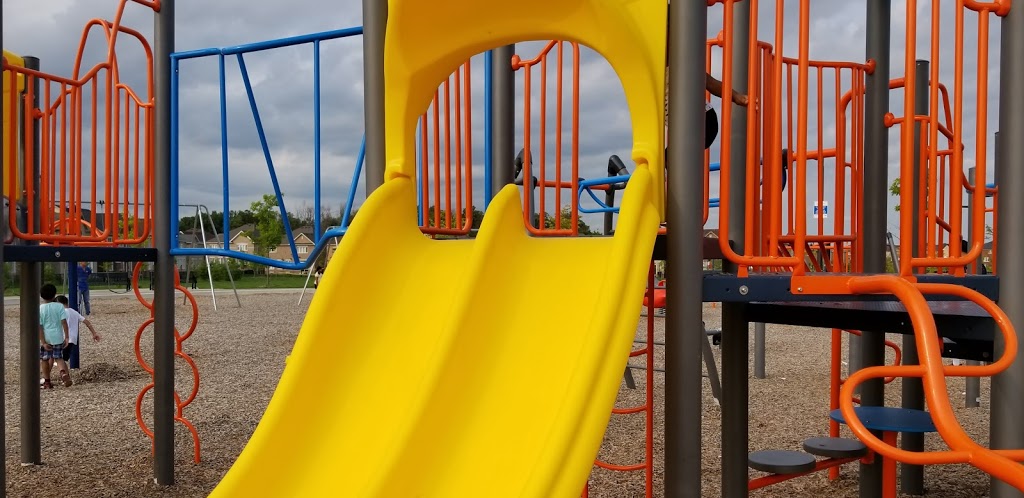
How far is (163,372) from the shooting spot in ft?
16.1

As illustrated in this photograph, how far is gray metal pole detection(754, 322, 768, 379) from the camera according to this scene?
8828 mm

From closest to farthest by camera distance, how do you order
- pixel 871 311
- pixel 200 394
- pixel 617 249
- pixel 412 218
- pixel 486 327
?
pixel 617 249, pixel 486 327, pixel 871 311, pixel 412 218, pixel 200 394

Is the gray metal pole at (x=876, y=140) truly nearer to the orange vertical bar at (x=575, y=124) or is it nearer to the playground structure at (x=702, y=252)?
the playground structure at (x=702, y=252)

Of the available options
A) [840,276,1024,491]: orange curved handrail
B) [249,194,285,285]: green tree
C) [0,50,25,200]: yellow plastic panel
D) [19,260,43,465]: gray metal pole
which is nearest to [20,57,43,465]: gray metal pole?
[19,260,43,465]: gray metal pole

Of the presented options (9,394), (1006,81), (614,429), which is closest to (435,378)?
(1006,81)

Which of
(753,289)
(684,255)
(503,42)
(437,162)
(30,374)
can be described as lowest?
(30,374)

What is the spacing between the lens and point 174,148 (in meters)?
4.94

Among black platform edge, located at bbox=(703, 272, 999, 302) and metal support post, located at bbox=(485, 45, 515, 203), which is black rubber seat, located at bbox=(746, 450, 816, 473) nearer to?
black platform edge, located at bbox=(703, 272, 999, 302)

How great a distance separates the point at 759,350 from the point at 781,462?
5.46 m

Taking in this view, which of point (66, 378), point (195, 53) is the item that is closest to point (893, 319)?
point (195, 53)

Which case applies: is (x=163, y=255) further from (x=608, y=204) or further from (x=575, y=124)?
(x=608, y=204)

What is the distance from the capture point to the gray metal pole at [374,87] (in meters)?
3.31

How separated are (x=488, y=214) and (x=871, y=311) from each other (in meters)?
1.40

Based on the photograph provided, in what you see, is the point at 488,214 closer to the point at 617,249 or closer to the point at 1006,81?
the point at 617,249
